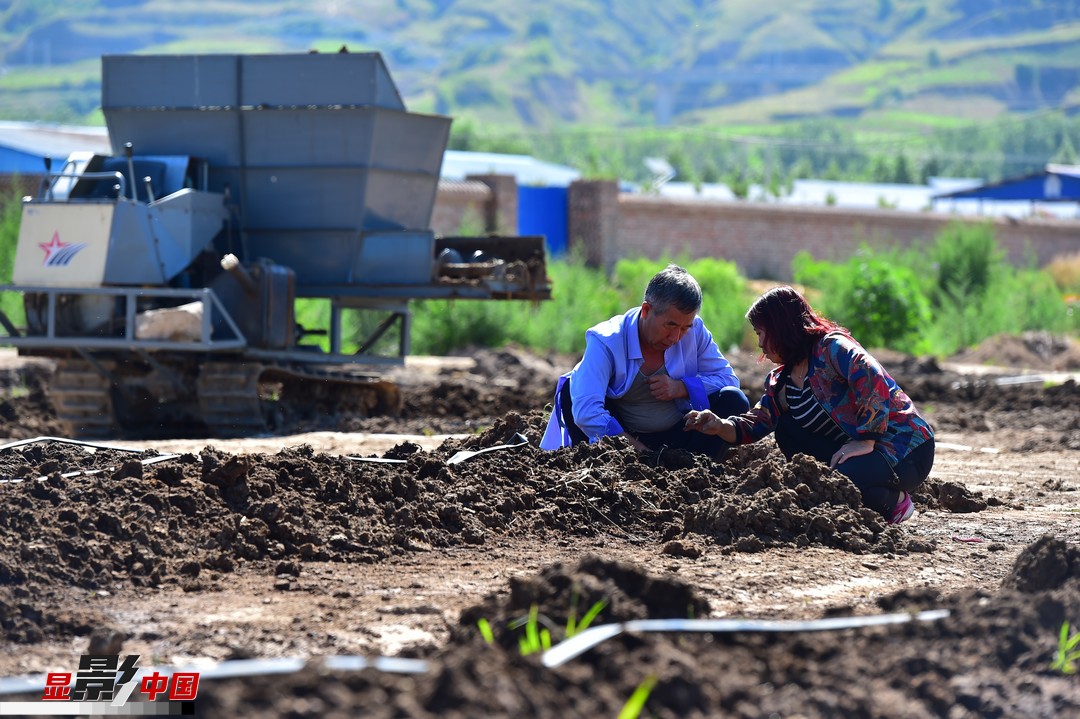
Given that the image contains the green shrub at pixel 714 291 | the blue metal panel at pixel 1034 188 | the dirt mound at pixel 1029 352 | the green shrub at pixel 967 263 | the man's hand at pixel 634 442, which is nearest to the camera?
the man's hand at pixel 634 442

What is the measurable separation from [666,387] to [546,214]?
22.2 metres

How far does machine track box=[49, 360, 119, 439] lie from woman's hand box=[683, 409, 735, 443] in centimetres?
742

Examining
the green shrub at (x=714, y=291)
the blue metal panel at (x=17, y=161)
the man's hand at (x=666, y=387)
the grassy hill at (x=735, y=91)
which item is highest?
the grassy hill at (x=735, y=91)

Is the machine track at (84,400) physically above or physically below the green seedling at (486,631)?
below

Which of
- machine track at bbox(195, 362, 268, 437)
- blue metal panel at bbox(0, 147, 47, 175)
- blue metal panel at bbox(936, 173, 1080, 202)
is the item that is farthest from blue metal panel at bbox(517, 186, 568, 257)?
blue metal panel at bbox(936, 173, 1080, 202)

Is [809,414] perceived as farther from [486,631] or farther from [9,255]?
[9,255]

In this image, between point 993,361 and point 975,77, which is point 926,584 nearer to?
point 993,361

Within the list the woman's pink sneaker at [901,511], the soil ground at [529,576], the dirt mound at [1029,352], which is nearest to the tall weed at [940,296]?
the dirt mound at [1029,352]

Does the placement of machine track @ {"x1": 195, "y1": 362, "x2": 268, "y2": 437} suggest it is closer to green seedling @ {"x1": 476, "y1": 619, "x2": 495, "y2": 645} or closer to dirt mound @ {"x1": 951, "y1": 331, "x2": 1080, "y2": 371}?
green seedling @ {"x1": 476, "y1": 619, "x2": 495, "y2": 645}

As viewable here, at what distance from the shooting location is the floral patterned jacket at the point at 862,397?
6.59m

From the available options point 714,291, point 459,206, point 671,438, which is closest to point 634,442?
point 671,438

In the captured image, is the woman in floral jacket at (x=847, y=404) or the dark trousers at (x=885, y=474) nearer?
the woman in floral jacket at (x=847, y=404)

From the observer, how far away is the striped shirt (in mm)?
6984

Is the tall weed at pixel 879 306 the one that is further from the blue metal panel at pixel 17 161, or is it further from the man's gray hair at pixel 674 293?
the blue metal panel at pixel 17 161
